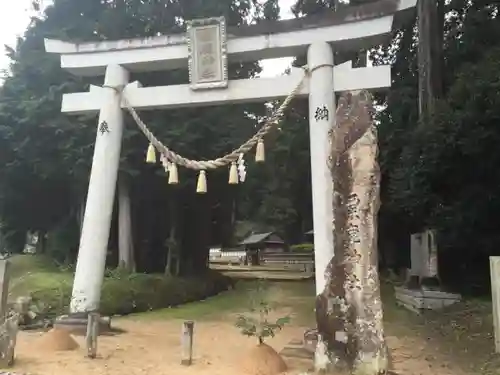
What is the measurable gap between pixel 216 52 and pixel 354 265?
17.8 feet

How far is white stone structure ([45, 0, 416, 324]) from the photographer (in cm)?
909

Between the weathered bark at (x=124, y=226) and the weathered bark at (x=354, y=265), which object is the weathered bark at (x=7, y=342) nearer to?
the weathered bark at (x=354, y=265)

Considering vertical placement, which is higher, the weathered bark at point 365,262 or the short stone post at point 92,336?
the weathered bark at point 365,262

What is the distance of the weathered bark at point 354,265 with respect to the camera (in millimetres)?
6062

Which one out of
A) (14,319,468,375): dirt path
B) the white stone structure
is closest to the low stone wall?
(14,319,468,375): dirt path

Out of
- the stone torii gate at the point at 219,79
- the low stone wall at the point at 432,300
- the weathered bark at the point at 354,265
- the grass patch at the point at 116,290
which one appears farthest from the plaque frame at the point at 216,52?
the low stone wall at the point at 432,300

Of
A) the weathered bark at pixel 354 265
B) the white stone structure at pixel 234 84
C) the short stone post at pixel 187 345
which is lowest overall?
the short stone post at pixel 187 345

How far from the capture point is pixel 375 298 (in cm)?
616

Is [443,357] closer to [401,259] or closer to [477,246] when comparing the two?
[477,246]

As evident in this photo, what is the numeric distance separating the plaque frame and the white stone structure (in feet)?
0.13

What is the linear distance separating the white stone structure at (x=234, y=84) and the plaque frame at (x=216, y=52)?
0.13ft

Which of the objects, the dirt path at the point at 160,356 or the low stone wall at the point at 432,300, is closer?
the dirt path at the point at 160,356

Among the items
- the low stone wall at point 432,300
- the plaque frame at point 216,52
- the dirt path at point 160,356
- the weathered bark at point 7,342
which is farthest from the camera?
the low stone wall at point 432,300

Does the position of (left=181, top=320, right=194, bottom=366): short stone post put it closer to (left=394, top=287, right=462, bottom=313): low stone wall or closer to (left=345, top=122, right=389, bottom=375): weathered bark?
(left=345, top=122, right=389, bottom=375): weathered bark
